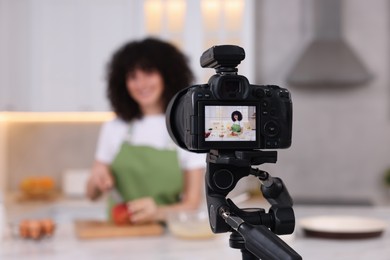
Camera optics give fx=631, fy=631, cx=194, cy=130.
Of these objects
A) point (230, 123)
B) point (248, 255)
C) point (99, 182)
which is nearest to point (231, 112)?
point (230, 123)

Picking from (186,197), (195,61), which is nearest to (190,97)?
(186,197)

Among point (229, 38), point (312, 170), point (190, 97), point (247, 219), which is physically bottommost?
point (312, 170)

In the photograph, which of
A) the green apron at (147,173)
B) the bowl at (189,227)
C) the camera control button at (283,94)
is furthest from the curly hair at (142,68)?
the camera control button at (283,94)

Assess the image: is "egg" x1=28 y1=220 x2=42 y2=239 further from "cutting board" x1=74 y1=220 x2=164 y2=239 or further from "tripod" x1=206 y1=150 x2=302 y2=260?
"tripod" x1=206 y1=150 x2=302 y2=260

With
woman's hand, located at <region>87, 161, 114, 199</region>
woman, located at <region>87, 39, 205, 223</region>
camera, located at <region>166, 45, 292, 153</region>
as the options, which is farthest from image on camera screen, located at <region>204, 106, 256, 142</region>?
woman, located at <region>87, 39, 205, 223</region>

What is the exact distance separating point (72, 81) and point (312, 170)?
5.45ft

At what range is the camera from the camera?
1100 mm

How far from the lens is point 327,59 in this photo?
3.98 m

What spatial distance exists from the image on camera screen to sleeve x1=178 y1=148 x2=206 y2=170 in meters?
1.41

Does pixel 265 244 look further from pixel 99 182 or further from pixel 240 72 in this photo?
pixel 240 72

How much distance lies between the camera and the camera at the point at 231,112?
43.3 inches

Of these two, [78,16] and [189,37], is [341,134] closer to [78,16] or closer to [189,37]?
[189,37]

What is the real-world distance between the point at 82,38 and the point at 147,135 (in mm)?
1517

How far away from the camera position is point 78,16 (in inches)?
157
